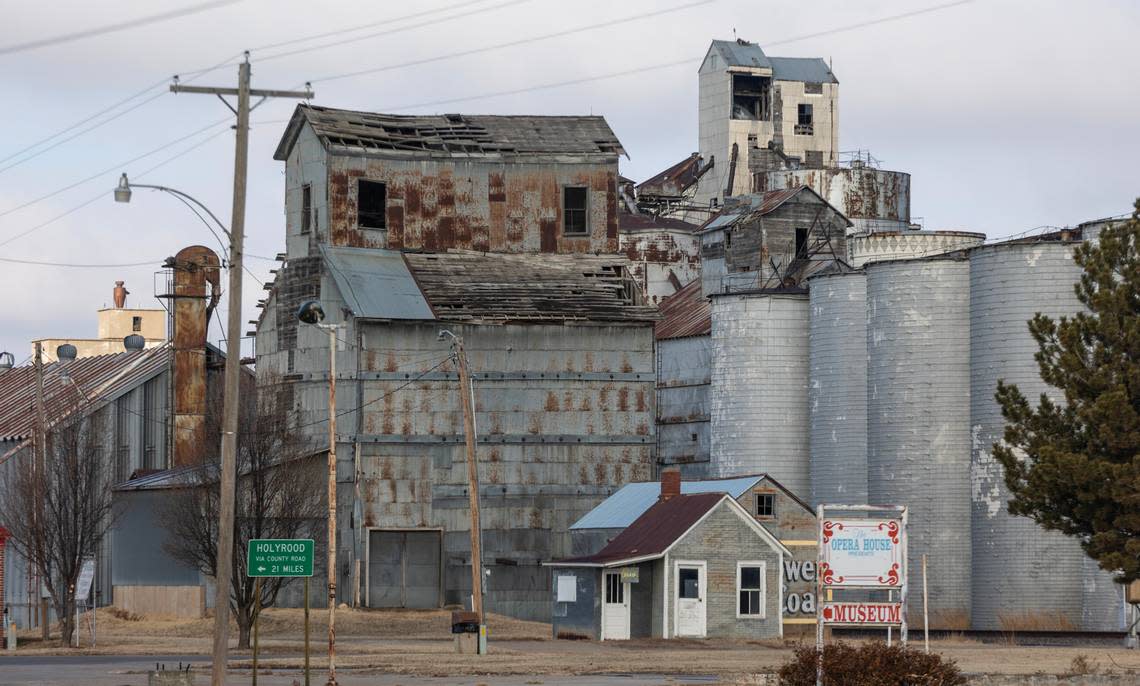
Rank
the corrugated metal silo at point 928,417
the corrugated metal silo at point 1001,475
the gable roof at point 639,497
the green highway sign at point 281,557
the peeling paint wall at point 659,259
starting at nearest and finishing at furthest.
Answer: the green highway sign at point 281,557 < the gable roof at point 639,497 < the corrugated metal silo at point 1001,475 < the corrugated metal silo at point 928,417 < the peeling paint wall at point 659,259

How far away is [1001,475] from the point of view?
59.0 m

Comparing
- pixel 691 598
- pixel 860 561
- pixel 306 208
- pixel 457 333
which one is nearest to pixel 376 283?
pixel 457 333

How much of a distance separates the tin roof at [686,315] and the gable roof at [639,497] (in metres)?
17.0

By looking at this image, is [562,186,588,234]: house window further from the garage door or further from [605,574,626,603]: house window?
[605,574,626,603]: house window

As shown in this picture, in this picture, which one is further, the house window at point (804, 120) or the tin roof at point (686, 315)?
the house window at point (804, 120)

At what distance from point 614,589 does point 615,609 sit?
58 cm

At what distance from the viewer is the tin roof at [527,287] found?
65250mm

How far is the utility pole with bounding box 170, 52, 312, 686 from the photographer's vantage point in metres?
30.1

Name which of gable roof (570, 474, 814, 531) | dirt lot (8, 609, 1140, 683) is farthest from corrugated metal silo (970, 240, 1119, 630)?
gable roof (570, 474, 814, 531)

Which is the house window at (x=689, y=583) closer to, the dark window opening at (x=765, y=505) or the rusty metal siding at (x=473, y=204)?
the dark window opening at (x=765, y=505)

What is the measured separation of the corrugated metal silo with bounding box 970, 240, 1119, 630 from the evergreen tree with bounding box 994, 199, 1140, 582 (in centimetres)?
1890

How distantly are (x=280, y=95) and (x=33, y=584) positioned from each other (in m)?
40.6

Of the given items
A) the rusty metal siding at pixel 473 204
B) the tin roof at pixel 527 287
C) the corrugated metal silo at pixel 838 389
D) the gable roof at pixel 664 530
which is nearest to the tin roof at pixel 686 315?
the rusty metal siding at pixel 473 204

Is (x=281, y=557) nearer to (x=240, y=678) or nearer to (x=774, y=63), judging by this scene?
(x=240, y=678)
